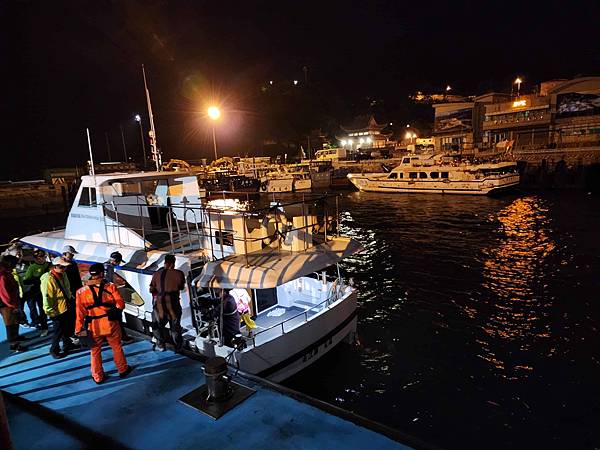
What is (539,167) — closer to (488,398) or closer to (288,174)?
(288,174)

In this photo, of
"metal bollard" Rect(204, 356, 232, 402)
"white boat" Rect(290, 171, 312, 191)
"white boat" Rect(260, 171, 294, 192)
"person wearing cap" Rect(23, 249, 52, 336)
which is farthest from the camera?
"white boat" Rect(290, 171, 312, 191)

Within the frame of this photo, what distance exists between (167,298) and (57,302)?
200 cm

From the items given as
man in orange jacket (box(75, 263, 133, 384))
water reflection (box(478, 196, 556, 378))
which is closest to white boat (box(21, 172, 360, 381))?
man in orange jacket (box(75, 263, 133, 384))

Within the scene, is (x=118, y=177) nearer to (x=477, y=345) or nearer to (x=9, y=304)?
(x=9, y=304)

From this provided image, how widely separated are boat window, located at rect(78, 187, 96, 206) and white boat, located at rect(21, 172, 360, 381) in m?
0.03

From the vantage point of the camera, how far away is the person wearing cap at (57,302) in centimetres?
702

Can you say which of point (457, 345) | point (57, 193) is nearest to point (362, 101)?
point (57, 193)

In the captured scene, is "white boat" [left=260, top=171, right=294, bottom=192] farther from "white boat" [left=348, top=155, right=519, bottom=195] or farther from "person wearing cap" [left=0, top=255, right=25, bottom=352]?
"person wearing cap" [left=0, top=255, right=25, bottom=352]

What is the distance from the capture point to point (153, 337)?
8.22 meters

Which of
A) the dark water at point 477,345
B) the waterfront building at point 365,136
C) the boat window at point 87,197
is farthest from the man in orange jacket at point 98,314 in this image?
the waterfront building at point 365,136

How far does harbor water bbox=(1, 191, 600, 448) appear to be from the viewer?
852 cm

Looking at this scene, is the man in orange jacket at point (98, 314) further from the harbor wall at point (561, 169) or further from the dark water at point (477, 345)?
the harbor wall at point (561, 169)

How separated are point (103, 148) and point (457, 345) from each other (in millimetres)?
126696

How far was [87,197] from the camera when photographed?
11.7m
